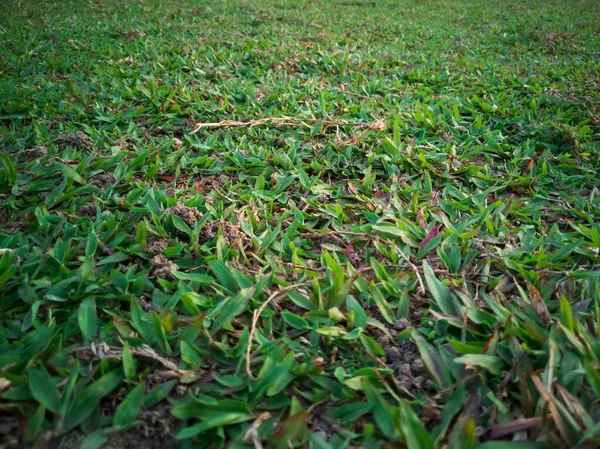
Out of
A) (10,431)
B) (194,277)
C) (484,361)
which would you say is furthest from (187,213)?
(484,361)

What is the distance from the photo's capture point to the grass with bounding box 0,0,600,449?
3.25ft

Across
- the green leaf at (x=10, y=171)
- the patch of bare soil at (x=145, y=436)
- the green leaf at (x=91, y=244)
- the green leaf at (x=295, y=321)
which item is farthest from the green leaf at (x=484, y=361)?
the green leaf at (x=10, y=171)

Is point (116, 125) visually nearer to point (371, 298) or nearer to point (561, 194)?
point (371, 298)

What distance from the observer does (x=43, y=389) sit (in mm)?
981

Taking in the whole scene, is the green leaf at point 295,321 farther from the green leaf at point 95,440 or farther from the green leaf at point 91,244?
the green leaf at point 91,244

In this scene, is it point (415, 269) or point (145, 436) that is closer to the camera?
point (145, 436)

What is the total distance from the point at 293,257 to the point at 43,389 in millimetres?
787

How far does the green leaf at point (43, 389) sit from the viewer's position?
0.96 m

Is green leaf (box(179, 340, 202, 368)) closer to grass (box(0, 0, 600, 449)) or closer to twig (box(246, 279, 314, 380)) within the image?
grass (box(0, 0, 600, 449))

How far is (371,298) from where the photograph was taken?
51.5 inches

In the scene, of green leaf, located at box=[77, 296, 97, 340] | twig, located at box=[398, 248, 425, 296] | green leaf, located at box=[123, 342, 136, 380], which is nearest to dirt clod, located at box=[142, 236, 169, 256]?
green leaf, located at box=[77, 296, 97, 340]

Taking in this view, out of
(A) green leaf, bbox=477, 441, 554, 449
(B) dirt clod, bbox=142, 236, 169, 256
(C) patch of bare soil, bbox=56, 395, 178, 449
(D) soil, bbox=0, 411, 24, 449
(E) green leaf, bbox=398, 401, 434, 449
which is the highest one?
(B) dirt clod, bbox=142, 236, 169, 256

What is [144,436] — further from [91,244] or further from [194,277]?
[91,244]

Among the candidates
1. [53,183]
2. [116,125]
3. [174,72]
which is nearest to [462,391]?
[53,183]
